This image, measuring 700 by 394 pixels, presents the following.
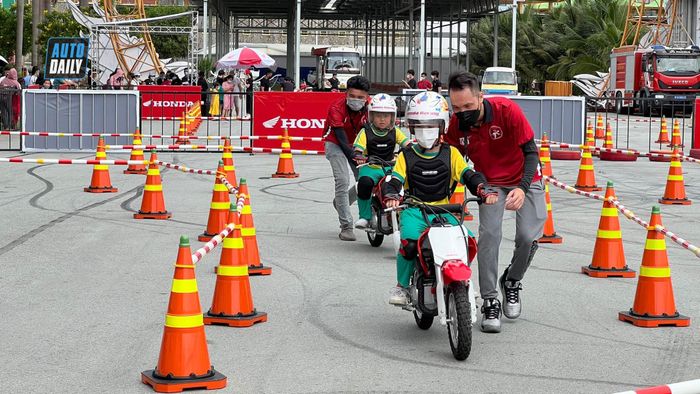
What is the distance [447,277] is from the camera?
691 centimetres

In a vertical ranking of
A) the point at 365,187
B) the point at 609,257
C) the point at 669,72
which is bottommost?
the point at 609,257

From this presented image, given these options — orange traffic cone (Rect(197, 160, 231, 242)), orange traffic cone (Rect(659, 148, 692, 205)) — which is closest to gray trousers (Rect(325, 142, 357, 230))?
orange traffic cone (Rect(197, 160, 231, 242))

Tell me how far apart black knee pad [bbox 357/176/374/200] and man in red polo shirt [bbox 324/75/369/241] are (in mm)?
415

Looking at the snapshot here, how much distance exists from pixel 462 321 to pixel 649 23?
58.3 metres

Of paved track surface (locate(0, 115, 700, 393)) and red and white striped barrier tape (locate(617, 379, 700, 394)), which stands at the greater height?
red and white striped barrier tape (locate(617, 379, 700, 394))

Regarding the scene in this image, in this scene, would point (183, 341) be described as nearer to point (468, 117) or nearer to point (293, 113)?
point (468, 117)

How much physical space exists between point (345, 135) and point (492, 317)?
4669 mm

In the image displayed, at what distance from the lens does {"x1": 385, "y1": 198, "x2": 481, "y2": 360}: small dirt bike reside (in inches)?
268

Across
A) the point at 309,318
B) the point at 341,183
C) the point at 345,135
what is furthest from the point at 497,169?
the point at 341,183

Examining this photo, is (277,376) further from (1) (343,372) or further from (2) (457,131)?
(2) (457,131)

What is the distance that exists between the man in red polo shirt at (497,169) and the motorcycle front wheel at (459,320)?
0.82 metres

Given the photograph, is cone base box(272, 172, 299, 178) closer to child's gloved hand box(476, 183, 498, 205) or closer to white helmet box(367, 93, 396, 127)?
white helmet box(367, 93, 396, 127)

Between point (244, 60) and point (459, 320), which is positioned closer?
point (459, 320)

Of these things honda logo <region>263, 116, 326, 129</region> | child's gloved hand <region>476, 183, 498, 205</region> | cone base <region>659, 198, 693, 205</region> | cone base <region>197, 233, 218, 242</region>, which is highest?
honda logo <region>263, 116, 326, 129</region>
